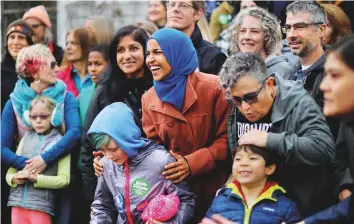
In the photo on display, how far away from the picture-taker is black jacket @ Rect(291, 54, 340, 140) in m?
4.40

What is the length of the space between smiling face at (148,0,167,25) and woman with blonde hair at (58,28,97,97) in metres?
1.05

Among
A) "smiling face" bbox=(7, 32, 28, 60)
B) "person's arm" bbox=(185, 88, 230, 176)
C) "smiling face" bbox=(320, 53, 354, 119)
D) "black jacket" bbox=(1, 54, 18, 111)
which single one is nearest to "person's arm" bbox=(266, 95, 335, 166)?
"smiling face" bbox=(320, 53, 354, 119)

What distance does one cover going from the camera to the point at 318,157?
395cm

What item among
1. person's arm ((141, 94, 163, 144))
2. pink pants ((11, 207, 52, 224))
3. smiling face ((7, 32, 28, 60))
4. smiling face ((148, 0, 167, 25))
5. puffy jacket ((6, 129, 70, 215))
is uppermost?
smiling face ((148, 0, 167, 25))

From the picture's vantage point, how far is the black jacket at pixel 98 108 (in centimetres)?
539

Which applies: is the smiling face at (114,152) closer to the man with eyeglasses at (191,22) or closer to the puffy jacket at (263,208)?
the puffy jacket at (263,208)

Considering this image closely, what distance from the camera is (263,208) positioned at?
13.4 ft

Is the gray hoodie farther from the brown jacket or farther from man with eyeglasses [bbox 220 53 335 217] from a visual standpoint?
man with eyeglasses [bbox 220 53 335 217]

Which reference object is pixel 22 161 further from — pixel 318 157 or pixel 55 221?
pixel 318 157

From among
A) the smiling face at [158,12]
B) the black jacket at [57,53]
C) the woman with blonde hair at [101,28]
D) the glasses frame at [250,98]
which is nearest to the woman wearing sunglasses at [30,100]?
the woman with blonde hair at [101,28]

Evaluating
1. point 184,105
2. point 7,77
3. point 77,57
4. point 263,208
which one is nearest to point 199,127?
point 184,105

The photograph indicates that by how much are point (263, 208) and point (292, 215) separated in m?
0.17

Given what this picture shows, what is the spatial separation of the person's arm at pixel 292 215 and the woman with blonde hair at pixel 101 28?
325cm

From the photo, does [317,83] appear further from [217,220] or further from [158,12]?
[158,12]
